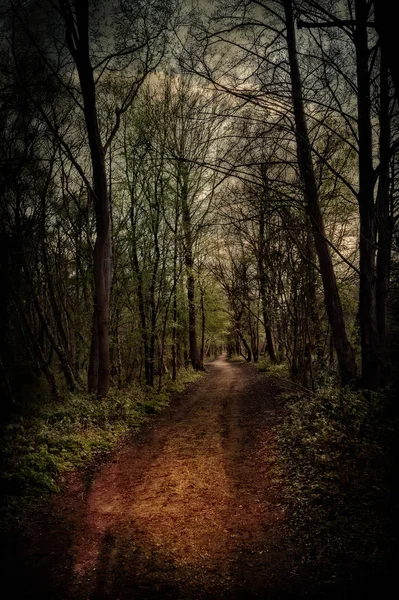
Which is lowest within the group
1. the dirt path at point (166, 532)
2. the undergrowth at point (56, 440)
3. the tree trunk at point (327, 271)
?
the dirt path at point (166, 532)

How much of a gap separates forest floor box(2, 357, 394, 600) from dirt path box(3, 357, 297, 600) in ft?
0.04

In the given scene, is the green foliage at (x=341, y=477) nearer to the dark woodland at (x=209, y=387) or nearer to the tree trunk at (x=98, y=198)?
the dark woodland at (x=209, y=387)

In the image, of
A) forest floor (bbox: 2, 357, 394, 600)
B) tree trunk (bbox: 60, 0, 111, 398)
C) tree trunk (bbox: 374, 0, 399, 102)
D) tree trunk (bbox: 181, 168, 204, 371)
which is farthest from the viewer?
tree trunk (bbox: 181, 168, 204, 371)

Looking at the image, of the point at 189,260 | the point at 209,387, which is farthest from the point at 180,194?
the point at 209,387

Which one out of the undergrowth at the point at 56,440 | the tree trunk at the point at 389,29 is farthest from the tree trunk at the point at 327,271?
the undergrowth at the point at 56,440

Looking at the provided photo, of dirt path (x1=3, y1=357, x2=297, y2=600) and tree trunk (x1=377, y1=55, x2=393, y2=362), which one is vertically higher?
tree trunk (x1=377, y1=55, x2=393, y2=362)

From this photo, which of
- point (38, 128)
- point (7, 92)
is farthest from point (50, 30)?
point (38, 128)

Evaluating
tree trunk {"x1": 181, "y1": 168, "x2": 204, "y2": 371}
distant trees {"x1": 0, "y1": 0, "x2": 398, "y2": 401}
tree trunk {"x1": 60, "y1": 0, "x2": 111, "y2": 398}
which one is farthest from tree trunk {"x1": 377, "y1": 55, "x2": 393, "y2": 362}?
tree trunk {"x1": 60, "y1": 0, "x2": 111, "y2": 398}

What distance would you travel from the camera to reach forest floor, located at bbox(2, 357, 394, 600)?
131 inches

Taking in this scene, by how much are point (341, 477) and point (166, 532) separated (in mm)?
2513

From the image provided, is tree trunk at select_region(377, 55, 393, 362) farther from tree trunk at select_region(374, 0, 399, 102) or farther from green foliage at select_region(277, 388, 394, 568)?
tree trunk at select_region(374, 0, 399, 102)

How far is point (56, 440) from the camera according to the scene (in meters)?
6.80

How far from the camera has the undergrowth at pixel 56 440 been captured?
17.0ft

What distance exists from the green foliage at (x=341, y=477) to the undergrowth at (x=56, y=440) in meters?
3.86
